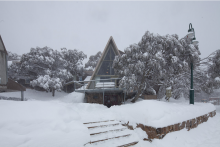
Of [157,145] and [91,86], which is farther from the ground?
[91,86]

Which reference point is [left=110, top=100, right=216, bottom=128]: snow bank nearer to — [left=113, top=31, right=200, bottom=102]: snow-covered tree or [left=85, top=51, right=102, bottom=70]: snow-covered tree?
[left=113, top=31, right=200, bottom=102]: snow-covered tree

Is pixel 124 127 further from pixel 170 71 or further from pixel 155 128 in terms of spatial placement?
pixel 170 71

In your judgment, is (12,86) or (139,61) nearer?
(139,61)

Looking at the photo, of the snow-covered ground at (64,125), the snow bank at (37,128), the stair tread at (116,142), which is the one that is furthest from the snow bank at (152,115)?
the snow bank at (37,128)

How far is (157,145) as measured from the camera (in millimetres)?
4008

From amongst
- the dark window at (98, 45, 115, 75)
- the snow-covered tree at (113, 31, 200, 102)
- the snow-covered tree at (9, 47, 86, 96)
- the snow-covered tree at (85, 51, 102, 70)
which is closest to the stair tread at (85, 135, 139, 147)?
the snow-covered tree at (113, 31, 200, 102)

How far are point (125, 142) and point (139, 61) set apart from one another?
6.13 m

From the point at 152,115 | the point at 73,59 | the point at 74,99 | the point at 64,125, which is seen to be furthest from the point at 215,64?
the point at 73,59

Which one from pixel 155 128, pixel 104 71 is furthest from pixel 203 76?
pixel 155 128

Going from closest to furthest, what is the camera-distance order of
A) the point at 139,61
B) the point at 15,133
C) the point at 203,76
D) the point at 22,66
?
the point at 15,133 → the point at 139,61 → the point at 203,76 → the point at 22,66

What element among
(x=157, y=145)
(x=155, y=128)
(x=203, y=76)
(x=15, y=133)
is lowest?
(x=157, y=145)

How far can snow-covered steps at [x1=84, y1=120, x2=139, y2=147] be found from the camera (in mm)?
3964

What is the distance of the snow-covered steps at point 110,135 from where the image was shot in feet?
13.0

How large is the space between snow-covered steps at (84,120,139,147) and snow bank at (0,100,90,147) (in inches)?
19.0
